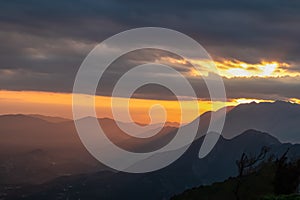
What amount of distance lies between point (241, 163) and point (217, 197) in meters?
51.5

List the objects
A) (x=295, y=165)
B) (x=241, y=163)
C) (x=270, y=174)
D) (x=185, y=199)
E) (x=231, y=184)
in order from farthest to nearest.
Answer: (x=231, y=184), (x=185, y=199), (x=270, y=174), (x=295, y=165), (x=241, y=163)

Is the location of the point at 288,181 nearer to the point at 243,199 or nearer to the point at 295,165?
the point at 295,165

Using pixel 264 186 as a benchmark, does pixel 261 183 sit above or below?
above

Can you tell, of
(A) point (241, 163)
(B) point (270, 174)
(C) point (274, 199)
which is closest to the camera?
(C) point (274, 199)

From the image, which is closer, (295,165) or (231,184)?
(295,165)

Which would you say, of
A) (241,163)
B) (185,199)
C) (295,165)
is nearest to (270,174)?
(185,199)

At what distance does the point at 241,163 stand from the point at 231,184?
199 feet

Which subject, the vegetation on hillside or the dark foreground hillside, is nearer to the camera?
the vegetation on hillside

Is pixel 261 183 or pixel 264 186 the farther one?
pixel 261 183

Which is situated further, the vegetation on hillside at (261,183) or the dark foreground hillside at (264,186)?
the dark foreground hillside at (264,186)

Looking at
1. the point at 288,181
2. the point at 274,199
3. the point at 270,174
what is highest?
the point at 270,174

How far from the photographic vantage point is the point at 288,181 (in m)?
72.4

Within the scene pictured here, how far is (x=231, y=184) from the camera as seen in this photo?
12744 cm

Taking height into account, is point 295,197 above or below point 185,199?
below
